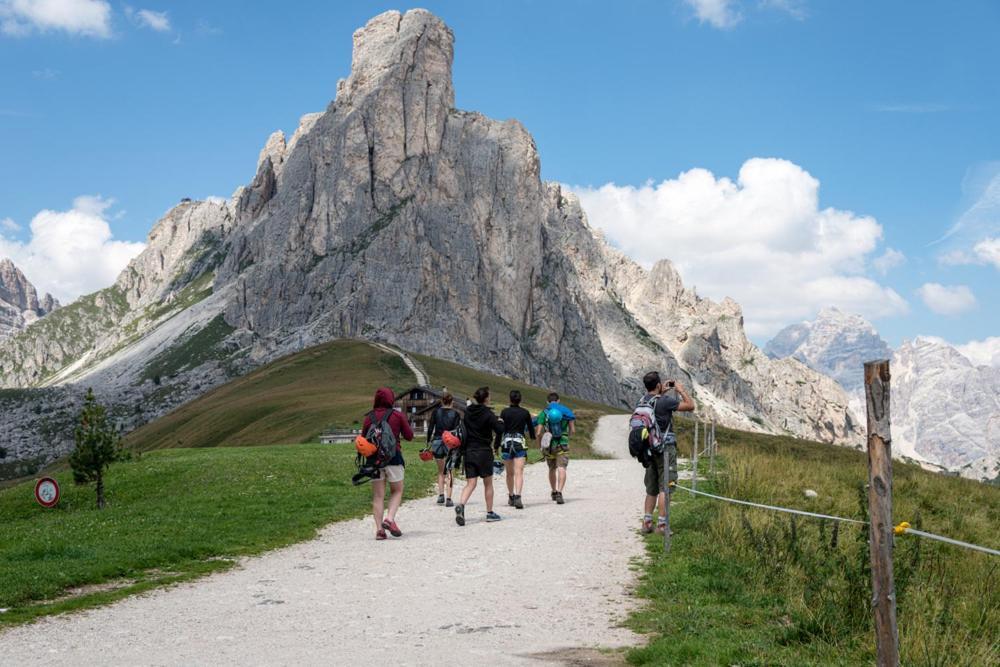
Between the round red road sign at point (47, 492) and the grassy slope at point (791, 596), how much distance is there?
18848 mm

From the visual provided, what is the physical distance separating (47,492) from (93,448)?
1780 mm

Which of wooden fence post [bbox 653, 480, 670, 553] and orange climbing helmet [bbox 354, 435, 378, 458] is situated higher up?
orange climbing helmet [bbox 354, 435, 378, 458]

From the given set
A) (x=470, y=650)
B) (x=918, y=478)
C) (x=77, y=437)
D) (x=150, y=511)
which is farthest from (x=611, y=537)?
(x=77, y=437)

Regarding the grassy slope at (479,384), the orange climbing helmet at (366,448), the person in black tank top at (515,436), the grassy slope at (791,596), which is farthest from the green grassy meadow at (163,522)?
the grassy slope at (479,384)

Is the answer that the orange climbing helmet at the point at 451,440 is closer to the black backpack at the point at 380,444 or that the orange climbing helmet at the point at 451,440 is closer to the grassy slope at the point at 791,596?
the black backpack at the point at 380,444

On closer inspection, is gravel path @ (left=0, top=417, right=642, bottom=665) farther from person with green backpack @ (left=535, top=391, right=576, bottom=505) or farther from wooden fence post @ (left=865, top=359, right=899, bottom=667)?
person with green backpack @ (left=535, top=391, right=576, bottom=505)

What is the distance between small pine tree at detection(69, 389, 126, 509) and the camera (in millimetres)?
26812

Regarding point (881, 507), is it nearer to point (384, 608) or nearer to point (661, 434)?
point (384, 608)

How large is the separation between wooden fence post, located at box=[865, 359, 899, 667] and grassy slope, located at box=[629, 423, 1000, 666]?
1.98 feet

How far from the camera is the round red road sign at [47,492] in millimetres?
25922

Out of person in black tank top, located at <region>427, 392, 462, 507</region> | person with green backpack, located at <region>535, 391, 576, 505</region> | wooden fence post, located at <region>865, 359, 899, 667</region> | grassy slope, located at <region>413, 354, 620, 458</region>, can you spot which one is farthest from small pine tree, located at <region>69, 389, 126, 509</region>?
grassy slope, located at <region>413, 354, 620, 458</region>

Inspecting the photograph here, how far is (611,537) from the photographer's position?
17062 millimetres

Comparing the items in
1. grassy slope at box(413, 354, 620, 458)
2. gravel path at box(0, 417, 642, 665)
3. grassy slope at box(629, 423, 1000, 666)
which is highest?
grassy slope at box(413, 354, 620, 458)

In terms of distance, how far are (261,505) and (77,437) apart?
31.5 feet
